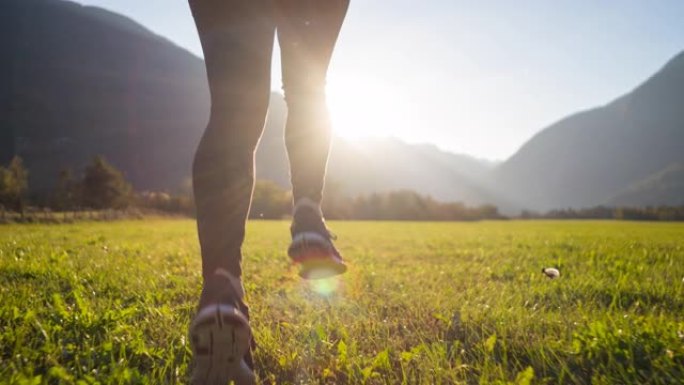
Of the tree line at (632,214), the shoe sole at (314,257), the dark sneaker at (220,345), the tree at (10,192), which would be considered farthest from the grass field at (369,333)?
the tree line at (632,214)

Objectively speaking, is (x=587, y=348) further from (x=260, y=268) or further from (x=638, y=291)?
(x=260, y=268)

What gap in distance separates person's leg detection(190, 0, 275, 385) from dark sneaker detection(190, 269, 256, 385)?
113 mm

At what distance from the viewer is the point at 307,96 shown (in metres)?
2.44

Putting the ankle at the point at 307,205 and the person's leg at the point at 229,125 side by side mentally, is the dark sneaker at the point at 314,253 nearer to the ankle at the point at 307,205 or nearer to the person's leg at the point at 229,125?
the ankle at the point at 307,205

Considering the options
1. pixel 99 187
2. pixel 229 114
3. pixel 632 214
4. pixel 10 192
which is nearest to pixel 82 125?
pixel 99 187

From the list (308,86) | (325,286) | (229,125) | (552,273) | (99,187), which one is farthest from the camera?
(99,187)

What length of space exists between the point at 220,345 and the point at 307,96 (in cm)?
150

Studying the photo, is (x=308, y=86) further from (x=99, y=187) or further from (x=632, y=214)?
(x=632, y=214)

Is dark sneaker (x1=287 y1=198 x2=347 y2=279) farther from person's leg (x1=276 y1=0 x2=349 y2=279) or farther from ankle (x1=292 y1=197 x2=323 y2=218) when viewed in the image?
ankle (x1=292 y1=197 x2=323 y2=218)

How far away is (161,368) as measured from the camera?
5.05ft

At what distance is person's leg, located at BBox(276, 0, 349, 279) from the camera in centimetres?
221

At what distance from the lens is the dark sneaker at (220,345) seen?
136 centimetres

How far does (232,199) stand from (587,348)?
1.49 m

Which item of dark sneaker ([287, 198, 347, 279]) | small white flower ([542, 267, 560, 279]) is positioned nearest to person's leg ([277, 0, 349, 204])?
dark sneaker ([287, 198, 347, 279])
